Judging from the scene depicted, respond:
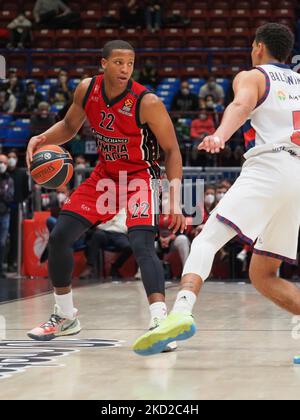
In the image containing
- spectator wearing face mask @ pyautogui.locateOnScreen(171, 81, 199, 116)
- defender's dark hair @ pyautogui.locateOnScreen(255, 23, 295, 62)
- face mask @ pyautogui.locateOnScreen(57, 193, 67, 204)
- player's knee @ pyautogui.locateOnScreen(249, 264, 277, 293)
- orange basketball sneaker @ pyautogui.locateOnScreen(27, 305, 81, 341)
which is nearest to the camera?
defender's dark hair @ pyautogui.locateOnScreen(255, 23, 295, 62)

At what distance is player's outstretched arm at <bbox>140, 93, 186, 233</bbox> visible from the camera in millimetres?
5883

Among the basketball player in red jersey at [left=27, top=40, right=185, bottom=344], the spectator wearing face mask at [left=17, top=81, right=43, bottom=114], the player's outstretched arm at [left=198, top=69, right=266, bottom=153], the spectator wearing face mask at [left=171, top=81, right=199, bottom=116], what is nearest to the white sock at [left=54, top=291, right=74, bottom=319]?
the basketball player in red jersey at [left=27, top=40, right=185, bottom=344]

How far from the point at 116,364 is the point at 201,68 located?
48.9 ft

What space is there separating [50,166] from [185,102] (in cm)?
1086

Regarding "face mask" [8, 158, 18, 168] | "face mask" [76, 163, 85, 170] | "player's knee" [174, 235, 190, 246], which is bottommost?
"player's knee" [174, 235, 190, 246]

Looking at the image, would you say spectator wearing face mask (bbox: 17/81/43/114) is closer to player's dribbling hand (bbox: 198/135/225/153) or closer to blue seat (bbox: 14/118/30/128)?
blue seat (bbox: 14/118/30/128)

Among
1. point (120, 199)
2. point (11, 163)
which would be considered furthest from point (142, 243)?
point (11, 163)

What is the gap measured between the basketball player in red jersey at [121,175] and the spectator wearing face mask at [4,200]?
6.69 metres

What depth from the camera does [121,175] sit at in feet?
19.9

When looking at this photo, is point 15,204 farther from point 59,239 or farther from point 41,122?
point 59,239

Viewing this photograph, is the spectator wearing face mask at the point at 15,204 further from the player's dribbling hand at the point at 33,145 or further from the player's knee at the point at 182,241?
the player's dribbling hand at the point at 33,145

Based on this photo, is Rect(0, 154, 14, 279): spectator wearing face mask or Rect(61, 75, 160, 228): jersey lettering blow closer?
Rect(61, 75, 160, 228): jersey lettering blow

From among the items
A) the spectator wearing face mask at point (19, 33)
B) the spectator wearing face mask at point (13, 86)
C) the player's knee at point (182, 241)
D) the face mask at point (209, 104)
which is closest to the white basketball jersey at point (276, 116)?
the player's knee at point (182, 241)
